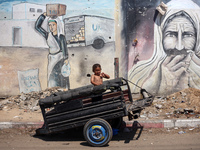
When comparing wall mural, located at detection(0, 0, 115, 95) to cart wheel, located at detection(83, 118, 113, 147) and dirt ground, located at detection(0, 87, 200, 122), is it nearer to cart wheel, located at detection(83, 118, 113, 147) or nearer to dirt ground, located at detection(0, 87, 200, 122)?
dirt ground, located at detection(0, 87, 200, 122)

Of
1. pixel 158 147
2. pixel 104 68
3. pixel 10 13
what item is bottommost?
pixel 158 147

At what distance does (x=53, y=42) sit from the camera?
905cm

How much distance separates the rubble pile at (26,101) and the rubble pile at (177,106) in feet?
10.4

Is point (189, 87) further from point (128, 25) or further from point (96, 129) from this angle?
point (96, 129)

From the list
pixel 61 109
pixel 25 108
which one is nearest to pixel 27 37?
pixel 25 108

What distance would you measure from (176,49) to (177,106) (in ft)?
6.87

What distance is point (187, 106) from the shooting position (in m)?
7.55

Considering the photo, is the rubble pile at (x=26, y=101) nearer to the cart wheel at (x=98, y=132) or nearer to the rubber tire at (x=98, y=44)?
the rubber tire at (x=98, y=44)

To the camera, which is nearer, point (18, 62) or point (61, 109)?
point (61, 109)

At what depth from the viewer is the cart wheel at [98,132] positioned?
16.4 ft

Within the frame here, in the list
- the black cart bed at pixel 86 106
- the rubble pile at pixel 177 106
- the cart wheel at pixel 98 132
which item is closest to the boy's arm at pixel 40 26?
the rubble pile at pixel 177 106

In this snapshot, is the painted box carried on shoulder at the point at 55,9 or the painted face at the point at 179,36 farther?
the painted box carried on shoulder at the point at 55,9

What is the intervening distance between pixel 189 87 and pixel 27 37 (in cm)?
549

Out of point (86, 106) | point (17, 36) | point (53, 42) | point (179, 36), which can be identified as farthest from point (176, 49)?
point (17, 36)
